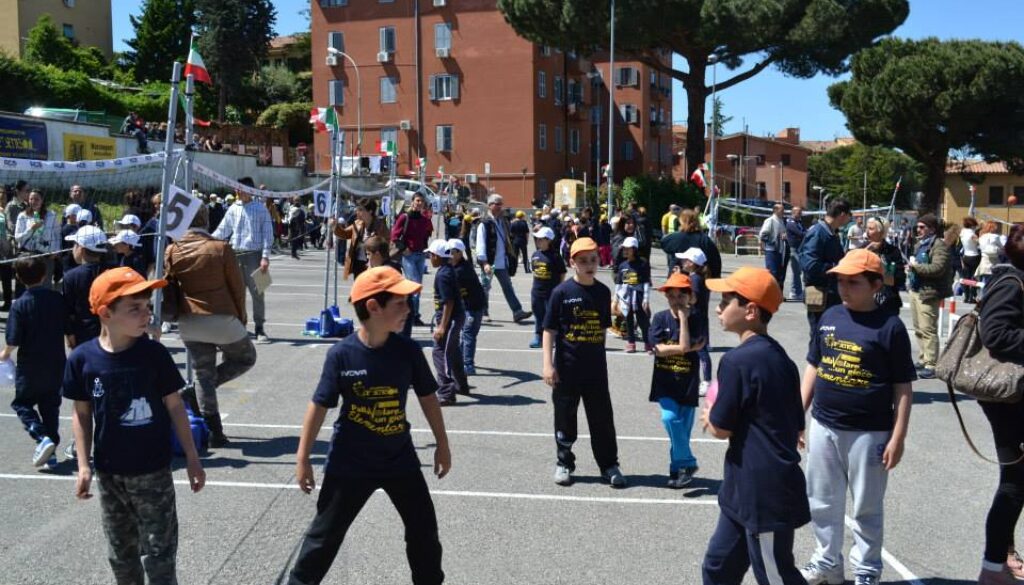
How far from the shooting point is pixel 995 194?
64125 millimetres

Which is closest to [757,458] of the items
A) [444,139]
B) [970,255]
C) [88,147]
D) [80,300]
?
[80,300]

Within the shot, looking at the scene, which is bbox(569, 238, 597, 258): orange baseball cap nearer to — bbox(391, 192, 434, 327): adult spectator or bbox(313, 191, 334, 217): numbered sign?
bbox(391, 192, 434, 327): adult spectator

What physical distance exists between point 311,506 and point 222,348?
2.00 m

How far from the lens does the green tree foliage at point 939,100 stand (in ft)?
153

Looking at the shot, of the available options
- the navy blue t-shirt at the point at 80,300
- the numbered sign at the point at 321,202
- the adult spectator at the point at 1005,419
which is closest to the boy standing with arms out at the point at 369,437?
the adult spectator at the point at 1005,419

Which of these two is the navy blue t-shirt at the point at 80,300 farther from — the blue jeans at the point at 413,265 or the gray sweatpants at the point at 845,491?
the blue jeans at the point at 413,265

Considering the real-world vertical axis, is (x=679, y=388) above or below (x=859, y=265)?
below

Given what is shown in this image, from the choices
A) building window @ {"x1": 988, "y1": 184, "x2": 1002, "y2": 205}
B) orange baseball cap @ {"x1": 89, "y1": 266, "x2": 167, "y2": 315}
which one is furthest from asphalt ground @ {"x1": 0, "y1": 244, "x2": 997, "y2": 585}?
building window @ {"x1": 988, "y1": 184, "x2": 1002, "y2": 205}

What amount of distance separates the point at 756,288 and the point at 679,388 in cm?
268

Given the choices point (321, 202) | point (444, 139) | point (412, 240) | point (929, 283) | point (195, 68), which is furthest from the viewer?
point (444, 139)

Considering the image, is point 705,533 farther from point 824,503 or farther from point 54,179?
point 54,179

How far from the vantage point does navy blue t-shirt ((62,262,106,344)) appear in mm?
7684

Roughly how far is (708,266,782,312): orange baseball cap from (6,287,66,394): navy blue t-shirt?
17.1 feet

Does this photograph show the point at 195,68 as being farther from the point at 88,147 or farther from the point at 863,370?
the point at 88,147
